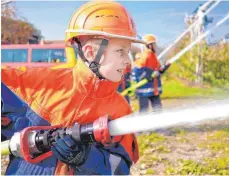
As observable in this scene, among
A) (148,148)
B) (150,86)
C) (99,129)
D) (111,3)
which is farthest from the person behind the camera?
(150,86)

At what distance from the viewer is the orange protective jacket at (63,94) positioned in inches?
61.6

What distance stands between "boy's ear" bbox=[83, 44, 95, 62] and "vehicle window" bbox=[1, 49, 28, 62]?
12.7 ft

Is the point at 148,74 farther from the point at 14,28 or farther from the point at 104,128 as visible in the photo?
the point at 104,128

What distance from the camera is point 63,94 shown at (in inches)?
62.6

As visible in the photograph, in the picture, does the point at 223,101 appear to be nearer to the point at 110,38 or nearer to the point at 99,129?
the point at 99,129

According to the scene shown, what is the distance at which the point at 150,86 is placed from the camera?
478cm

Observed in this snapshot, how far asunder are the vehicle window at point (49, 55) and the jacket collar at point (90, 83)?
4.14m

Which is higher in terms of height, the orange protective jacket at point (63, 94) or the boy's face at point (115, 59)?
the boy's face at point (115, 59)

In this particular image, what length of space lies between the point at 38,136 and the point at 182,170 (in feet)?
5.95

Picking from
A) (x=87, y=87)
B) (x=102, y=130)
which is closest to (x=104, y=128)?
(x=102, y=130)

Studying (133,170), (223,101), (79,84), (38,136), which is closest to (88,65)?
(79,84)

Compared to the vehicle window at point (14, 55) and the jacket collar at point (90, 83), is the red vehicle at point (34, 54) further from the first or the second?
the jacket collar at point (90, 83)

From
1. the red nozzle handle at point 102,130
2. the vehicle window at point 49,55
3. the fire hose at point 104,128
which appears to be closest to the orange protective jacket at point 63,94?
the fire hose at point 104,128

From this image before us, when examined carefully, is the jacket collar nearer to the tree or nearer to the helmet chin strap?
the helmet chin strap
